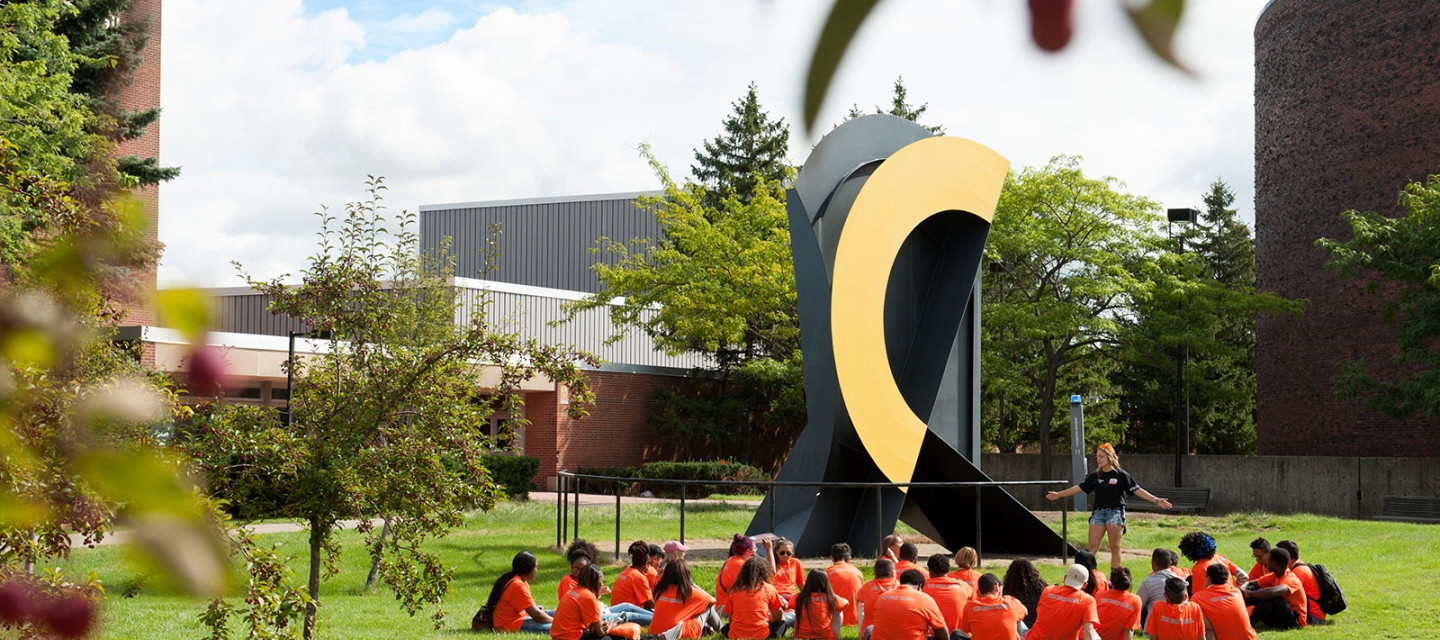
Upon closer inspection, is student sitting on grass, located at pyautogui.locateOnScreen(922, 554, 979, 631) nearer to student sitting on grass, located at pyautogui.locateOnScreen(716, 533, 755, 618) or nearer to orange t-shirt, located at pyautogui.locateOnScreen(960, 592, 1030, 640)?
orange t-shirt, located at pyautogui.locateOnScreen(960, 592, 1030, 640)

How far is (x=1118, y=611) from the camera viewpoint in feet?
35.4

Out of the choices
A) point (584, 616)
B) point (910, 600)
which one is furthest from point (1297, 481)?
point (584, 616)

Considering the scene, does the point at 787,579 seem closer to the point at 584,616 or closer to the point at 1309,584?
the point at 584,616

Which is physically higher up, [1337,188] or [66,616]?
[1337,188]

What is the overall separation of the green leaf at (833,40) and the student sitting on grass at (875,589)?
10.8m

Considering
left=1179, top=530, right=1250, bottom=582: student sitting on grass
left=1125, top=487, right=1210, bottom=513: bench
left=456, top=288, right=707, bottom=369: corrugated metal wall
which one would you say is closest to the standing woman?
left=1179, top=530, right=1250, bottom=582: student sitting on grass

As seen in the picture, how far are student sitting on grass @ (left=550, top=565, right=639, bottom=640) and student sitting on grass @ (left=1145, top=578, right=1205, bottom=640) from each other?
447cm

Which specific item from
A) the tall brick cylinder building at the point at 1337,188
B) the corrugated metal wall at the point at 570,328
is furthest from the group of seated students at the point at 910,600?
the corrugated metal wall at the point at 570,328

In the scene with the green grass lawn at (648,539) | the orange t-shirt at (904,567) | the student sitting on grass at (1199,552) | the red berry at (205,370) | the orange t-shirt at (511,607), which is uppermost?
the red berry at (205,370)

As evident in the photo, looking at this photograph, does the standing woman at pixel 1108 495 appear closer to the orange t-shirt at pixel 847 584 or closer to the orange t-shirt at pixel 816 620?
the orange t-shirt at pixel 847 584

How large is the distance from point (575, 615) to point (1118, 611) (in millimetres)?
4560

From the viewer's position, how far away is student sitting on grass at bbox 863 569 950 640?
10352 mm

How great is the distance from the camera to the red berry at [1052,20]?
63 cm

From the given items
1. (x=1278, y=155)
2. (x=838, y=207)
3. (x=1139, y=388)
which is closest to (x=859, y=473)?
(x=838, y=207)
